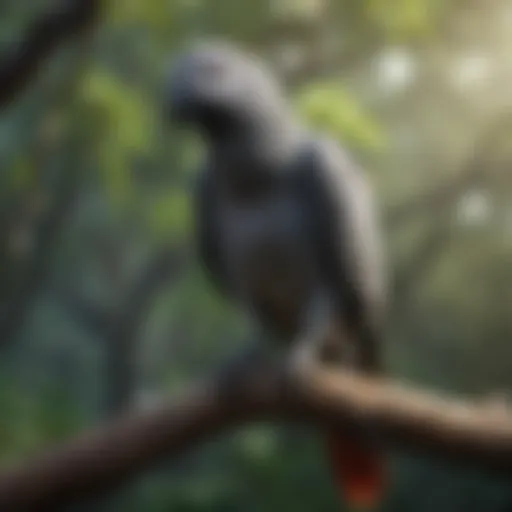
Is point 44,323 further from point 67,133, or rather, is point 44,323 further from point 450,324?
point 450,324

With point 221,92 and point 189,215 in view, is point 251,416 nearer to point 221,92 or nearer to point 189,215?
point 189,215

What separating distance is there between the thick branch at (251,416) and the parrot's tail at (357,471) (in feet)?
0.09

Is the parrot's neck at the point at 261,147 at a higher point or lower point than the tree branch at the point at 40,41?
lower

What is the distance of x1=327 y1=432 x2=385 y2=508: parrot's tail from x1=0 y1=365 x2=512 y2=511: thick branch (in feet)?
0.09


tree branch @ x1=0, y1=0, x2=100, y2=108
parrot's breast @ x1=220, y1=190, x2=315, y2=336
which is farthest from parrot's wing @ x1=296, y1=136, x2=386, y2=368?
tree branch @ x1=0, y1=0, x2=100, y2=108

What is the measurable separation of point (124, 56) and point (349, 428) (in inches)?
18.8

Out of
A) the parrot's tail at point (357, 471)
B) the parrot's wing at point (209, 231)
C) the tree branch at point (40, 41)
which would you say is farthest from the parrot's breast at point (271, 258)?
the tree branch at point (40, 41)

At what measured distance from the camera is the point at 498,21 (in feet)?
4.50

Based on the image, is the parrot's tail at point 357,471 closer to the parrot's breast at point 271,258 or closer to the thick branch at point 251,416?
the thick branch at point 251,416

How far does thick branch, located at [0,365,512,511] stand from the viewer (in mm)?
1242

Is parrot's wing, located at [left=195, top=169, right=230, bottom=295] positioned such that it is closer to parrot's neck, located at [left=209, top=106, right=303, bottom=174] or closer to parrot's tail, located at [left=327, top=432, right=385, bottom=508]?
parrot's neck, located at [left=209, top=106, right=303, bottom=174]

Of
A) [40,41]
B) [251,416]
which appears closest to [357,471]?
[251,416]

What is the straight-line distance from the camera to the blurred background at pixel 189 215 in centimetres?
131

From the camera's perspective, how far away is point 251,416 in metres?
1.29
